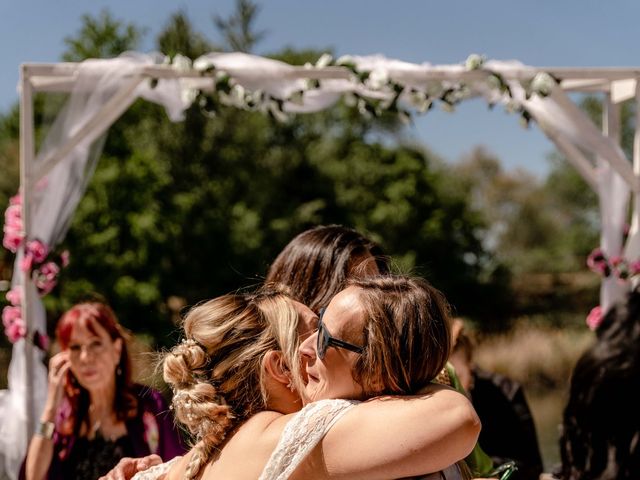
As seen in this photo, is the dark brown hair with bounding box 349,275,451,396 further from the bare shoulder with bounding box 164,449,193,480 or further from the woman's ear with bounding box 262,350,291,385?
the bare shoulder with bounding box 164,449,193,480

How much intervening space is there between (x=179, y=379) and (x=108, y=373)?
196 centimetres

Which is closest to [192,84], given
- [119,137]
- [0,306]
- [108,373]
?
[108,373]

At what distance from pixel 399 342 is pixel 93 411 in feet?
7.79

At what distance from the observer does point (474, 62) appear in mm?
4852

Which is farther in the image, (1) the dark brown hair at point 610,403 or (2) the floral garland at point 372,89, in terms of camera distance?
(2) the floral garland at point 372,89

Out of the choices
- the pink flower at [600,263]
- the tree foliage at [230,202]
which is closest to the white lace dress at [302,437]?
the pink flower at [600,263]

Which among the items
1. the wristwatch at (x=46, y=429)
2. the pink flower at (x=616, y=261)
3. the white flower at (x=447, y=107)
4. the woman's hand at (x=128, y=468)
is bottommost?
the wristwatch at (x=46, y=429)

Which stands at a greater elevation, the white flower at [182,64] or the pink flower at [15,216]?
the white flower at [182,64]

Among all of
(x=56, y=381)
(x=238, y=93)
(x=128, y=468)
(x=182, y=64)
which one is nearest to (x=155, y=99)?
(x=182, y=64)

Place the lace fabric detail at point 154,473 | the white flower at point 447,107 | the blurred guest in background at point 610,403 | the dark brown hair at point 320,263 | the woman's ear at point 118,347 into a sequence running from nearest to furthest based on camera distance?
the lace fabric detail at point 154,473
the dark brown hair at point 320,263
the blurred guest in background at point 610,403
the woman's ear at point 118,347
the white flower at point 447,107

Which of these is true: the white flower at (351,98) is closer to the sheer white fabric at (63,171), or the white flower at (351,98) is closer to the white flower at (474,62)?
the white flower at (474,62)

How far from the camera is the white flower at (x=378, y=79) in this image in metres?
4.76

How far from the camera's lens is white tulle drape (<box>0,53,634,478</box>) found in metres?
4.47

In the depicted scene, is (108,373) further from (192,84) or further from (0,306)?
(0,306)
